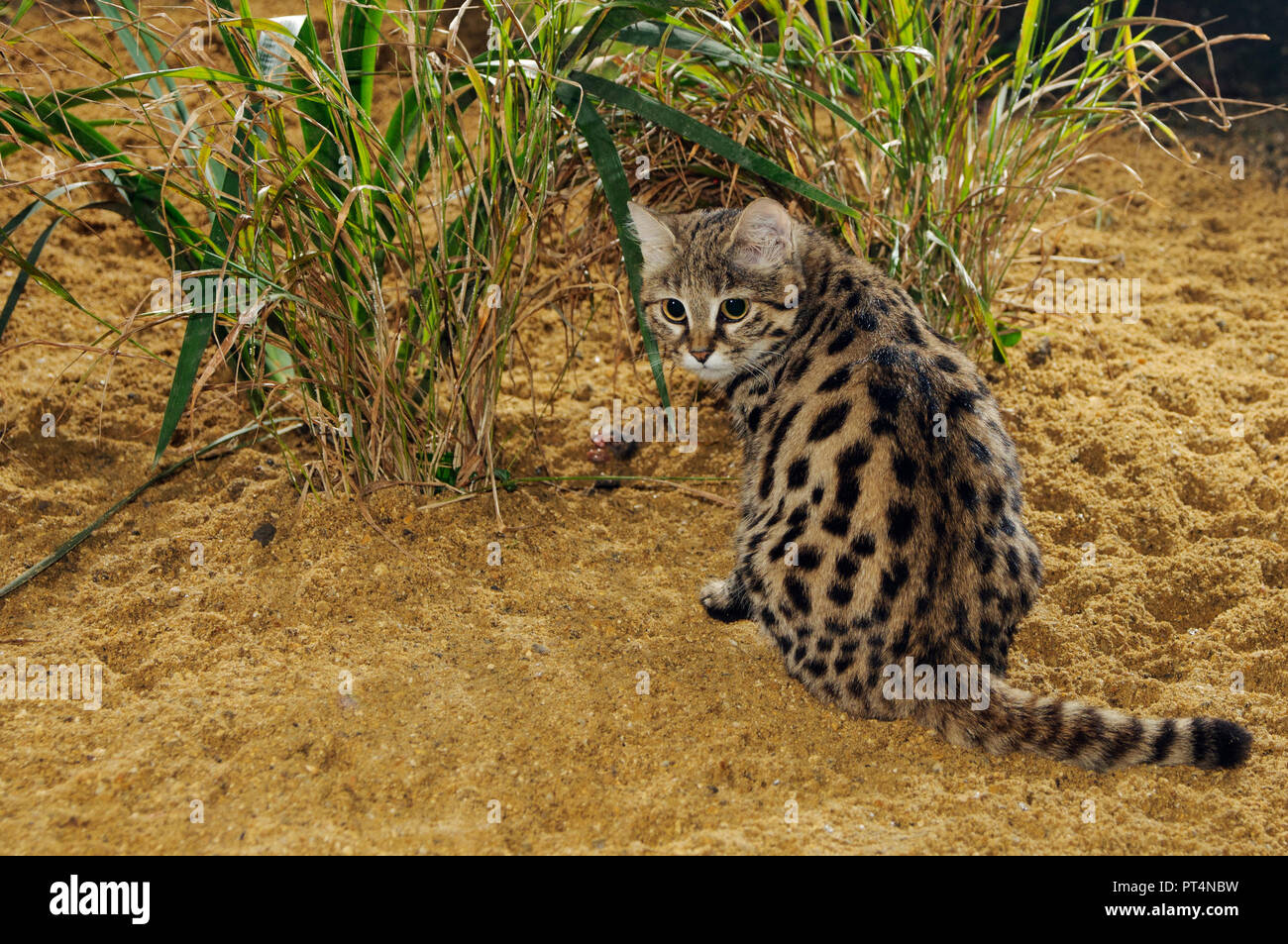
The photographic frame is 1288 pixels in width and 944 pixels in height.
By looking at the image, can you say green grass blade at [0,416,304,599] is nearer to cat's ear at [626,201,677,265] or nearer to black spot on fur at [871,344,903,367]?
cat's ear at [626,201,677,265]

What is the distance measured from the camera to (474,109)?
6.21 metres

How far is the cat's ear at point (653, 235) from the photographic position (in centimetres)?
368

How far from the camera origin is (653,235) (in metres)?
3.74

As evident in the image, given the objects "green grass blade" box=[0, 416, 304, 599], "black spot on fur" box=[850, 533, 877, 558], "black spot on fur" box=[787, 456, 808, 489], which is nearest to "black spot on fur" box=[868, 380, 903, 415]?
"black spot on fur" box=[787, 456, 808, 489]

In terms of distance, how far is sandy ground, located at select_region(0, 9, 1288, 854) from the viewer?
106 inches

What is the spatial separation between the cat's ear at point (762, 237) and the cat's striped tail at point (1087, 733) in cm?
164

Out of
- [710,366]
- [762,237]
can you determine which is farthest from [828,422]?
[762,237]

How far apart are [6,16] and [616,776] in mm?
5995

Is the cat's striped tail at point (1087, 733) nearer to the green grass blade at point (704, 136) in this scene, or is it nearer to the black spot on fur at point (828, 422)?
the black spot on fur at point (828, 422)

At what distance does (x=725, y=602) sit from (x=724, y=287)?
1115 mm

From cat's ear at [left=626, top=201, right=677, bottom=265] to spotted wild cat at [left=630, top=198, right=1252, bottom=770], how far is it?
0.93 ft

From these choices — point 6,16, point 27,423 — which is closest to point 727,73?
point 27,423

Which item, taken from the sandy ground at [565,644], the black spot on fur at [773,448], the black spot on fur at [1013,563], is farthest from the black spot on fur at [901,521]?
the sandy ground at [565,644]

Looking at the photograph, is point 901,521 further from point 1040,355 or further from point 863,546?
point 1040,355
